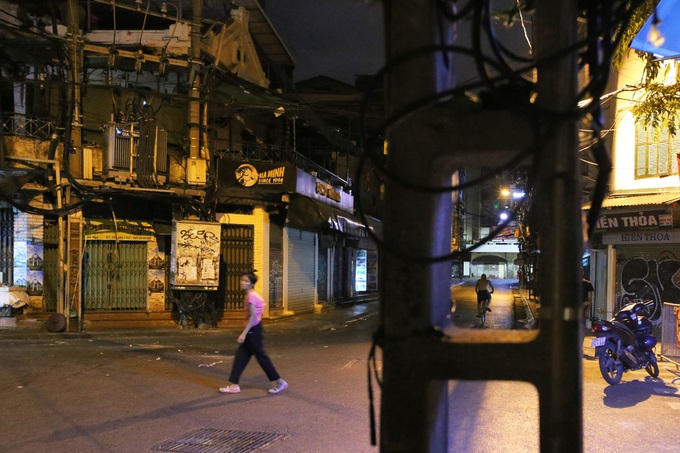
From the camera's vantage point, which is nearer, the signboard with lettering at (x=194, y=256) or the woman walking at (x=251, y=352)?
the woman walking at (x=251, y=352)

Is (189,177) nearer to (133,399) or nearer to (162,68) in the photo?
(162,68)

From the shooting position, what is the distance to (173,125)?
59.1ft

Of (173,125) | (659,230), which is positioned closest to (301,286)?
(173,125)

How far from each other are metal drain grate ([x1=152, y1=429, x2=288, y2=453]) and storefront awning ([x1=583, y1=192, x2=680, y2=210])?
36.6ft

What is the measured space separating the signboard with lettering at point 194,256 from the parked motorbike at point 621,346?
11.1 meters

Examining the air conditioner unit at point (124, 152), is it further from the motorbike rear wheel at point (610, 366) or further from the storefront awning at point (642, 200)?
the motorbike rear wheel at point (610, 366)

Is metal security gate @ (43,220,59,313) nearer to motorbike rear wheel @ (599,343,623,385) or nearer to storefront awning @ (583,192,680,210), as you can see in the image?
motorbike rear wheel @ (599,343,623,385)

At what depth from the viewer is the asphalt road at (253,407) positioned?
6133 millimetres

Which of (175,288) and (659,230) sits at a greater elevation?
(659,230)

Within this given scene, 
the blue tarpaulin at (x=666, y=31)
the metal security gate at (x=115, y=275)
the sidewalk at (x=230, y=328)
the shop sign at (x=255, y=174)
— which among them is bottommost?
the sidewalk at (x=230, y=328)

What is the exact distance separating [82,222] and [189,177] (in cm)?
328

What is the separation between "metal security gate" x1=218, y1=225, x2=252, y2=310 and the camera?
1814 centimetres

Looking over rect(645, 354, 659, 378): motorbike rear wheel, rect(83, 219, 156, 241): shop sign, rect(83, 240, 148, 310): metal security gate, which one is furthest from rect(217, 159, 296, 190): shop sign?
rect(645, 354, 659, 378): motorbike rear wheel

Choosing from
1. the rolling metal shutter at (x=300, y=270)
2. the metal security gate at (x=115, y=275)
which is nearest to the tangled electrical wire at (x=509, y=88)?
the metal security gate at (x=115, y=275)
